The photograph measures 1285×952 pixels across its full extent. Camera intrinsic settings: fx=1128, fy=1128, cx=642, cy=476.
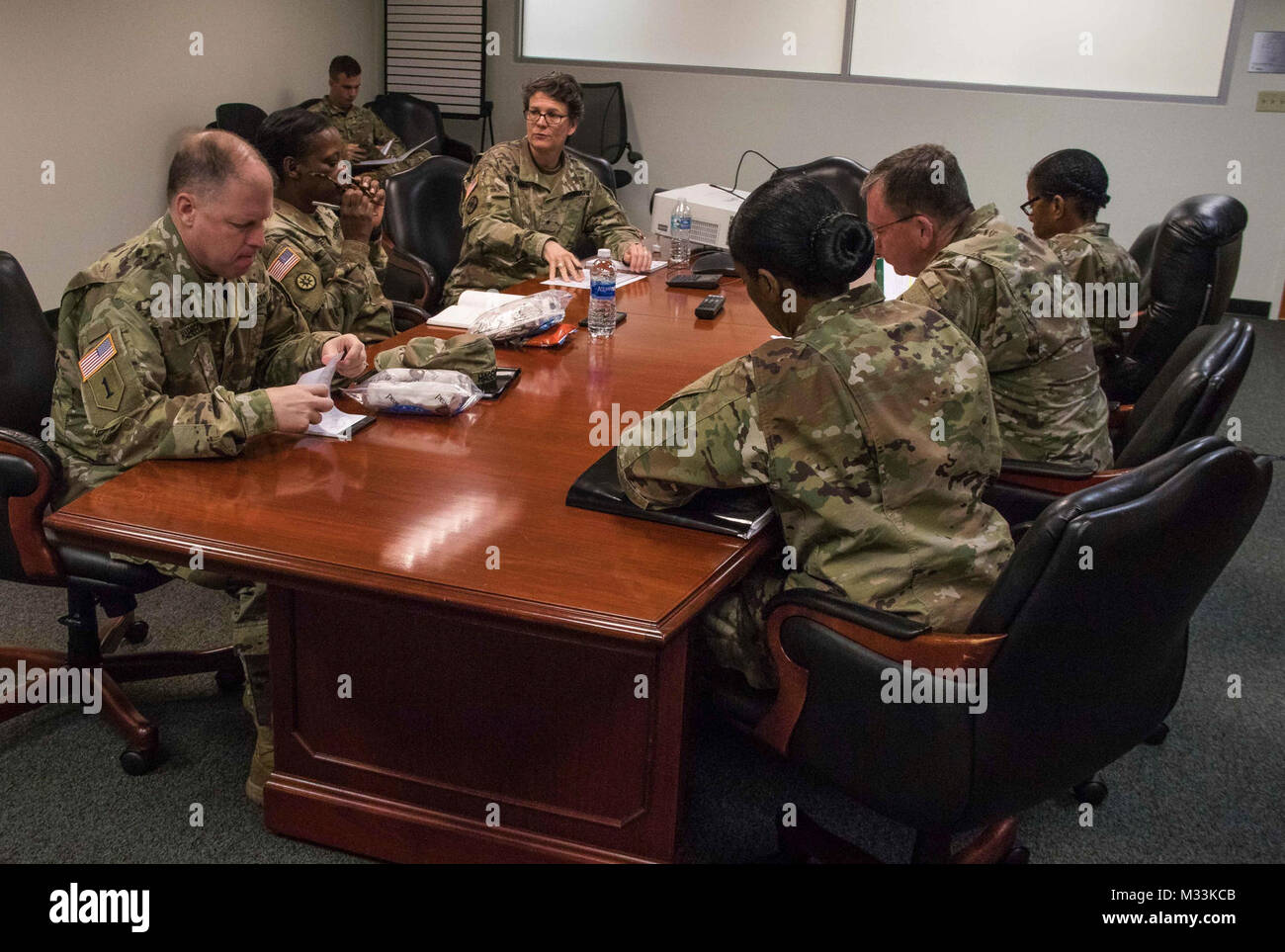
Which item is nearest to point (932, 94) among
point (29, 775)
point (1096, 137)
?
point (1096, 137)

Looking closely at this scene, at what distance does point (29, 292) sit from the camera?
7.07 feet

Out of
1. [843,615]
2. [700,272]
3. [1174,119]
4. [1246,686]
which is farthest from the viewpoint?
[1174,119]

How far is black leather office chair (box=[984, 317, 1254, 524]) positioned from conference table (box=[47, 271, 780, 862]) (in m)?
0.81

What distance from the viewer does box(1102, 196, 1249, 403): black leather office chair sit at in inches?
115

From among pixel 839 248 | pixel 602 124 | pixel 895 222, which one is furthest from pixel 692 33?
pixel 839 248

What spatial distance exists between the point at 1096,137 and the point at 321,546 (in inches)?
222

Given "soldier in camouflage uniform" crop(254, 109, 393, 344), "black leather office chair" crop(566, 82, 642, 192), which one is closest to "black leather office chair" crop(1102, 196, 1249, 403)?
"soldier in camouflage uniform" crop(254, 109, 393, 344)

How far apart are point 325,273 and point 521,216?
43.3 inches

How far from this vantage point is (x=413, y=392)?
A: 204cm

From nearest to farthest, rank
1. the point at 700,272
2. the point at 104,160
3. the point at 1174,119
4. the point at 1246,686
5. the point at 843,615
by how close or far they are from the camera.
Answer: the point at 843,615, the point at 1246,686, the point at 700,272, the point at 104,160, the point at 1174,119

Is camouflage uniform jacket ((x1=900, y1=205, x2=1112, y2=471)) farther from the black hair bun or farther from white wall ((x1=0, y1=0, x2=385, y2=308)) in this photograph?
white wall ((x1=0, y1=0, x2=385, y2=308))

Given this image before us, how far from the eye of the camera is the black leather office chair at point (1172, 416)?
2.05 metres

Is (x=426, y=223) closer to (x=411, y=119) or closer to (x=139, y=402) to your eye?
(x=139, y=402)

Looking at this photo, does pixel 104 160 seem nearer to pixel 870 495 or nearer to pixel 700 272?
pixel 700 272
